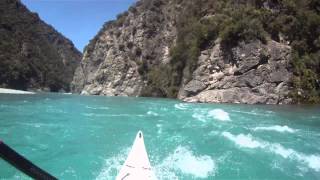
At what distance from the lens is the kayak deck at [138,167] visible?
212 inches

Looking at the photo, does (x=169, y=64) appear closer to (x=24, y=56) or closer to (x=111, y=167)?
(x=111, y=167)

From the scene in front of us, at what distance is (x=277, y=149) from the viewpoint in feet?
46.4

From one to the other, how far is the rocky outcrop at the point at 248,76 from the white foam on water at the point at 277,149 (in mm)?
29774

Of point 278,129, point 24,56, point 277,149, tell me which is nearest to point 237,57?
point 278,129

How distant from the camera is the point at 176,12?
80875 mm

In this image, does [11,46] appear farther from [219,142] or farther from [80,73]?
[219,142]

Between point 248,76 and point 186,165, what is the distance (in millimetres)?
37173

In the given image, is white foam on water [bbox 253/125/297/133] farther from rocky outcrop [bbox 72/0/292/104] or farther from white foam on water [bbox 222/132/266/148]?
rocky outcrop [bbox 72/0/292/104]

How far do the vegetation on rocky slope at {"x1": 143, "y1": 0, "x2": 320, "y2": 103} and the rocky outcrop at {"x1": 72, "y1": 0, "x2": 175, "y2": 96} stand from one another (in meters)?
24.1

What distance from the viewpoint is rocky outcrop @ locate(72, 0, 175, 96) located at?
8412 cm

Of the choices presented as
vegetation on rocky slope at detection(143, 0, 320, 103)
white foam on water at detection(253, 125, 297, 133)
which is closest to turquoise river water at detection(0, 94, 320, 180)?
white foam on water at detection(253, 125, 297, 133)

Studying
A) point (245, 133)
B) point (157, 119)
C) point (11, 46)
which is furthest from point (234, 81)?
point (11, 46)

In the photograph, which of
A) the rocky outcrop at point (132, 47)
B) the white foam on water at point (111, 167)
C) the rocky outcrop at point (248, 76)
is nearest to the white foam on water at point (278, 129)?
the white foam on water at point (111, 167)

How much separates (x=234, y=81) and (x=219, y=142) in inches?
1325
